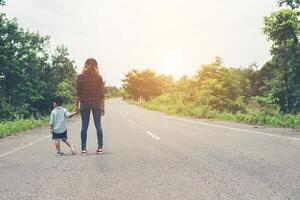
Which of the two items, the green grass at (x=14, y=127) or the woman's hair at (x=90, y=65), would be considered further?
the green grass at (x=14, y=127)

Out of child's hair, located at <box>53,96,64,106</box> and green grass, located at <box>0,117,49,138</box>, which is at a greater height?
child's hair, located at <box>53,96,64,106</box>

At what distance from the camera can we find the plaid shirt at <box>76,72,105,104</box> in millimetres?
8484

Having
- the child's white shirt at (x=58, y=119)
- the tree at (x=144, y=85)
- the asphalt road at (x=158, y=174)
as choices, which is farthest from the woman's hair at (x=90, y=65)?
the tree at (x=144, y=85)

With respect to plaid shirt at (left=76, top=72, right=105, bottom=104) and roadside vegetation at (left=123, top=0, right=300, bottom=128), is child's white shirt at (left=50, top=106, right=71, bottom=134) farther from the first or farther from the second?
roadside vegetation at (left=123, top=0, right=300, bottom=128)

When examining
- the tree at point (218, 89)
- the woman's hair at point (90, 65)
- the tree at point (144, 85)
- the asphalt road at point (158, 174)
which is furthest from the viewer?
the tree at point (144, 85)

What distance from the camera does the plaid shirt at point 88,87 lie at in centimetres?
848

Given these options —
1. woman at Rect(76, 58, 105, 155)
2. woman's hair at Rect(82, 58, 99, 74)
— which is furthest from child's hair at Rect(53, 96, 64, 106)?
woman's hair at Rect(82, 58, 99, 74)

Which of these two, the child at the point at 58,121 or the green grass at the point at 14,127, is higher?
the child at the point at 58,121

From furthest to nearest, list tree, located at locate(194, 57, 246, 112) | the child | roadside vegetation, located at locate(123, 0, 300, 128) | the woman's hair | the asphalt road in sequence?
tree, located at locate(194, 57, 246, 112) < roadside vegetation, located at locate(123, 0, 300, 128) < the child < the woman's hair < the asphalt road

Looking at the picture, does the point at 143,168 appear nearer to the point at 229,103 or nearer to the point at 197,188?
the point at 197,188

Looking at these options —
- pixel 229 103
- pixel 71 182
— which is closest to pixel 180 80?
pixel 229 103

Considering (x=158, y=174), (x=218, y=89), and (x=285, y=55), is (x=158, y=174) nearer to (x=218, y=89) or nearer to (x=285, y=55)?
(x=285, y=55)

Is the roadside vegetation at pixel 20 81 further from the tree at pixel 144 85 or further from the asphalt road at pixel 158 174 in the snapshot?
the tree at pixel 144 85

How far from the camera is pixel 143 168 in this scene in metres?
6.39
